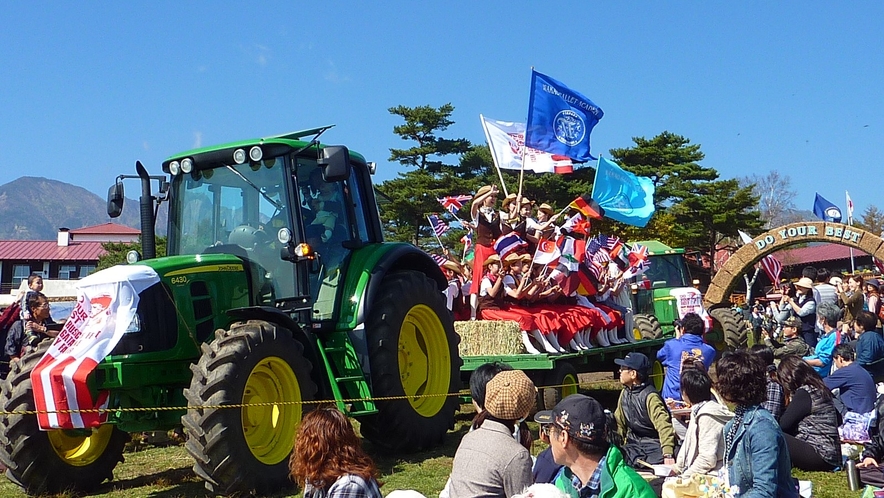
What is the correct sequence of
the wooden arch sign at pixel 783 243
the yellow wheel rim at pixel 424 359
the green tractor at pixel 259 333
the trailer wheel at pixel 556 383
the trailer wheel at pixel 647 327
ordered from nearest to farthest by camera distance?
the green tractor at pixel 259 333 → the yellow wheel rim at pixel 424 359 → the trailer wheel at pixel 556 383 → the trailer wheel at pixel 647 327 → the wooden arch sign at pixel 783 243

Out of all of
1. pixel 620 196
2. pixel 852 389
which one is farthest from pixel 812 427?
pixel 620 196

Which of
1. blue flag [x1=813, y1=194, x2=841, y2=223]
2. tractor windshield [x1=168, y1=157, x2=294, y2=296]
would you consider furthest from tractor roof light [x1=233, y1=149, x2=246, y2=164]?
blue flag [x1=813, y1=194, x2=841, y2=223]

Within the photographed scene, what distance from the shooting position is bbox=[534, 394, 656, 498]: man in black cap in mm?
3354

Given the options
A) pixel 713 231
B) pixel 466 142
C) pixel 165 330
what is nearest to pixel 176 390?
pixel 165 330

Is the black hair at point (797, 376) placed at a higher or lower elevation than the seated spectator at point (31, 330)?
lower

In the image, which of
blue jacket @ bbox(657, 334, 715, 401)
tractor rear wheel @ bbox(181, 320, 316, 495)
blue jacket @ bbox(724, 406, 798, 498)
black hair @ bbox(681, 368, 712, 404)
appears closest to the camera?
blue jacket @ bbox(724, 406, 798, 498)

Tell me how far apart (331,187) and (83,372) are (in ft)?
8.98

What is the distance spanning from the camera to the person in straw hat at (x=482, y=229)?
10.4 m

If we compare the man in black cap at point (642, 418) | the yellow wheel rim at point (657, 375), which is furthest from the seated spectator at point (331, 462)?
the yellow wheel rim at point (657, 375)

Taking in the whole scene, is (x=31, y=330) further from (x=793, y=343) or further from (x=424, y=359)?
(x=793, y=343)

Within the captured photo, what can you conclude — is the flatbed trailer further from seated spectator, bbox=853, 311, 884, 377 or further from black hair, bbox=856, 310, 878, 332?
black hair, bbox=856, 310, 878, 332

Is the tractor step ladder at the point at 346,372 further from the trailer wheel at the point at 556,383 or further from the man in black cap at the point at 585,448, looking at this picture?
the man in black cap at the point at 585,448

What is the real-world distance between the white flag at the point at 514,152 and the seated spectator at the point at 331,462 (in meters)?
10.3

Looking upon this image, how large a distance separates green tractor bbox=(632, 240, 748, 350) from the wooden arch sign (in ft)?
5.04
